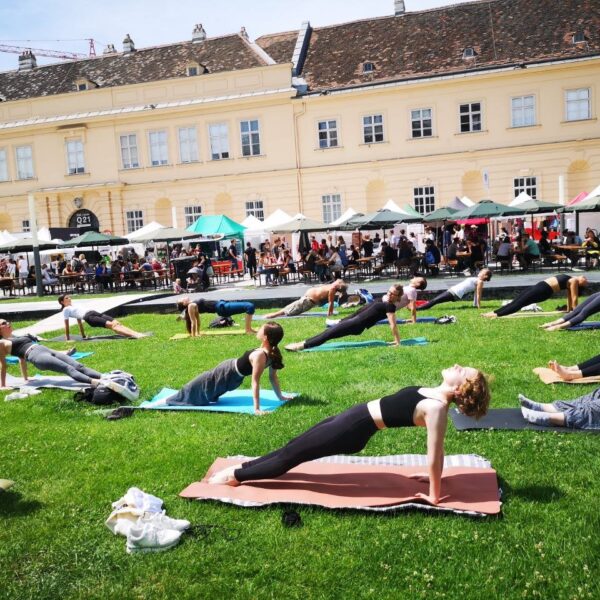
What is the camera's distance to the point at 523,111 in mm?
31828

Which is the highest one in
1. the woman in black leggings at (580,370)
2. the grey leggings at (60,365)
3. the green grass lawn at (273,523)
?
the grey leggings at (60,365)

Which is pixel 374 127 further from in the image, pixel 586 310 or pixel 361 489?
pixel 361 489

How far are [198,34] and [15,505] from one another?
38138 millimetres

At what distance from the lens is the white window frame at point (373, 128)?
111 feet

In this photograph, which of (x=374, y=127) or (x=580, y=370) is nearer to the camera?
(x=580, y=370)

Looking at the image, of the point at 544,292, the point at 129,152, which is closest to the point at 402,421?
the point at 544,292

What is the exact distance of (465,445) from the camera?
6.01 meters

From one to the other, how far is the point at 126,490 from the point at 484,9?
36112mm

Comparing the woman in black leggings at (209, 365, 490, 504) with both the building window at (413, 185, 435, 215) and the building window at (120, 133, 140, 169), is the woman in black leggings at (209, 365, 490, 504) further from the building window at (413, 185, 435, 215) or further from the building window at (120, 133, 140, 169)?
the building window at (120, 133, 140, 169)

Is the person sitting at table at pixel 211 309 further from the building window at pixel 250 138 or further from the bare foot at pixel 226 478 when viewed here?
the building window at pixel 250 138

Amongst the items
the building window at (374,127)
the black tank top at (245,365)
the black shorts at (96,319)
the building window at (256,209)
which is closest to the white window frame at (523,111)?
the building window at (374,127)

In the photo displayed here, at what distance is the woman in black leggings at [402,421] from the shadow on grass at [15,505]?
1.67 meters

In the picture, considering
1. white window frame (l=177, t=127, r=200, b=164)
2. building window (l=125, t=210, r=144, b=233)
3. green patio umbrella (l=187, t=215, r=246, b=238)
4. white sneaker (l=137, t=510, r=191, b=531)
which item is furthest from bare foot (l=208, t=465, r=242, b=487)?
building window (l=125, t=210, r=144, b=233)

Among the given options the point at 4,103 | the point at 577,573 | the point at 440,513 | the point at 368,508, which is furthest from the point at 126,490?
the point at 4,103
